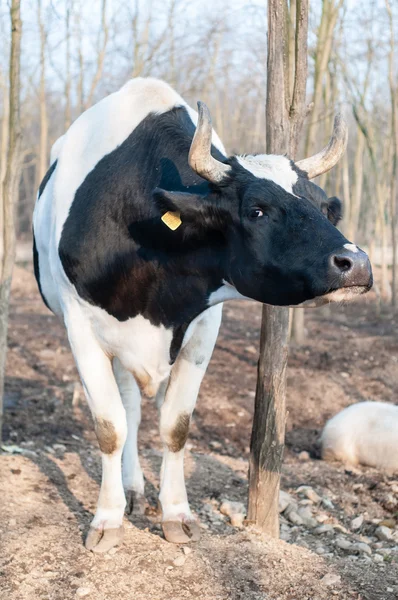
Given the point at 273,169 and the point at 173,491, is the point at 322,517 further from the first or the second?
the point at 273,169

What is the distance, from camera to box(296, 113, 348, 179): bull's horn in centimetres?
380

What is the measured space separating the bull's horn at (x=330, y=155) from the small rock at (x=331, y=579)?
2066 millimetres

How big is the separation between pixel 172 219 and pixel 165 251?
1.19 ft

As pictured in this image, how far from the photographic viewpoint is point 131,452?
4.89 m

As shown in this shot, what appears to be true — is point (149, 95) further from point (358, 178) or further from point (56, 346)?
point (358, 178)

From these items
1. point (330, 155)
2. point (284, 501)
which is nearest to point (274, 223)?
point (330, 155)

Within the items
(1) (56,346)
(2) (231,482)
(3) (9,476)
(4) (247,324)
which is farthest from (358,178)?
(3) (9,476)

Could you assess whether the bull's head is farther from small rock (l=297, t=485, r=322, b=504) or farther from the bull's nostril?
small rock (l=297, t=485, r=322, b=504)

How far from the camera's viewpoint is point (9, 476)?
496cm

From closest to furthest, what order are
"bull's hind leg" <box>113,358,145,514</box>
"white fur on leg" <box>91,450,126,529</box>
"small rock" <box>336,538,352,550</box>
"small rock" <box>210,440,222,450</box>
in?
"white fur on leg" <box>91,450,126,529</box> < "small rock" <box>336,538,352,550</box> < "bull's hind leg" <box>113,358,145,514</box> < "small rock" <box>210,440,222,450</box>

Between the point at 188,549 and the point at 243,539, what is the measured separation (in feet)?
1.22

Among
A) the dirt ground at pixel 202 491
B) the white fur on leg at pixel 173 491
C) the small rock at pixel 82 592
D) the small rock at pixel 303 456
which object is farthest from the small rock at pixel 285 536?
the small rock at pixel 303 456

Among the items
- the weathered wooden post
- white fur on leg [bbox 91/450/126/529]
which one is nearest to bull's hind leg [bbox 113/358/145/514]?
white fur on leg [bbox 91/450/126/529]

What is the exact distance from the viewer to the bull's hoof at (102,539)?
3.99 meters
